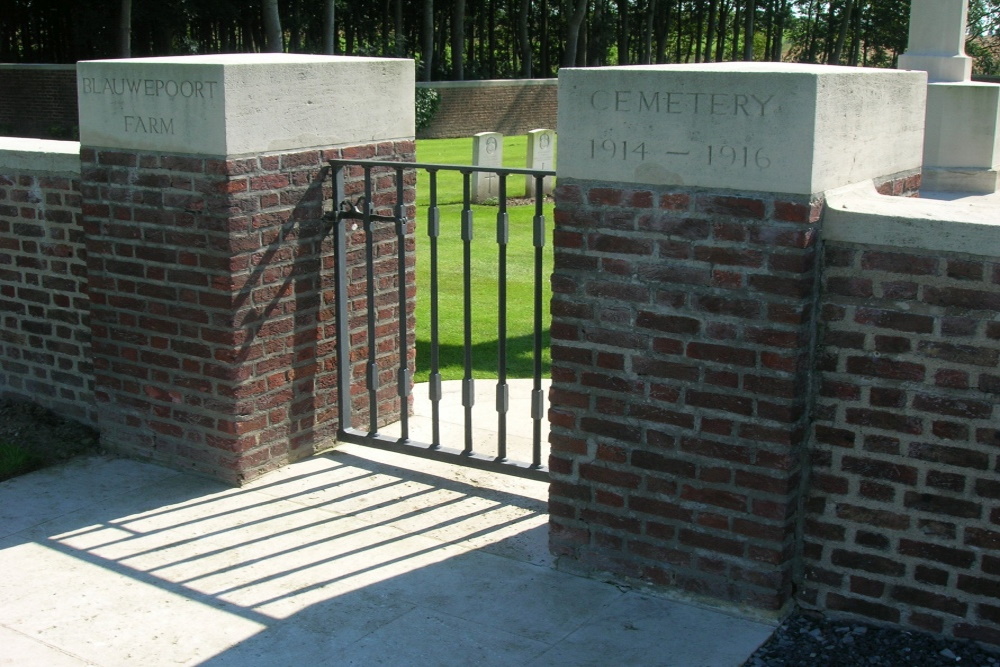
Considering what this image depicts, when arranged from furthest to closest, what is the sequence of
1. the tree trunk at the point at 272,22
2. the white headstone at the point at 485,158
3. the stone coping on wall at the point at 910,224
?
1. the tree trunk at the point at 272,22
2. the white headstone at the point at 485,158
3. the stone coping on wall at the point at 910,224

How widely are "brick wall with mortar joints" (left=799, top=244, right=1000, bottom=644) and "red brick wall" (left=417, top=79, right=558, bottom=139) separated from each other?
94.3 feet

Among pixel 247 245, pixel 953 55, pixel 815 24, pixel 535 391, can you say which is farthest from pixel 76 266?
pixel 815 24

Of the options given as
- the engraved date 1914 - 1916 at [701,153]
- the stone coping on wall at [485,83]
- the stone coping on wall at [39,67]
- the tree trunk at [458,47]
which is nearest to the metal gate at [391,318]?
the engraved date 1914 - 1916 at [701,153]

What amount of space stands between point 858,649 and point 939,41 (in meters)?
→ 4.86

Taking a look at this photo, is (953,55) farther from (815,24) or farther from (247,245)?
(815,24)

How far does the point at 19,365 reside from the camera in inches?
216

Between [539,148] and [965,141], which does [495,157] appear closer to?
[539,148]

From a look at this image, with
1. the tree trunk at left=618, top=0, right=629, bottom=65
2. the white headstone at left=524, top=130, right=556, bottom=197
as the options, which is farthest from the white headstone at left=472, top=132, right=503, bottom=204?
the tree trunk at left=618, top=0, right=629, bottom=65

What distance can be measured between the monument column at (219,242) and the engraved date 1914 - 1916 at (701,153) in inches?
60.6

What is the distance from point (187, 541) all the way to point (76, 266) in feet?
5.36

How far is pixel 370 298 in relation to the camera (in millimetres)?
4863

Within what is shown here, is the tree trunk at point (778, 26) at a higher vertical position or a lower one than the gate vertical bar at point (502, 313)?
higher

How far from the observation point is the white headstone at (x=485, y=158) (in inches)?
535

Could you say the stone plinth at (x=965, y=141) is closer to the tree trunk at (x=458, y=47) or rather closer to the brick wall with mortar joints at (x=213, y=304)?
the brick wall with mortar joints at (x=213, y=304)
